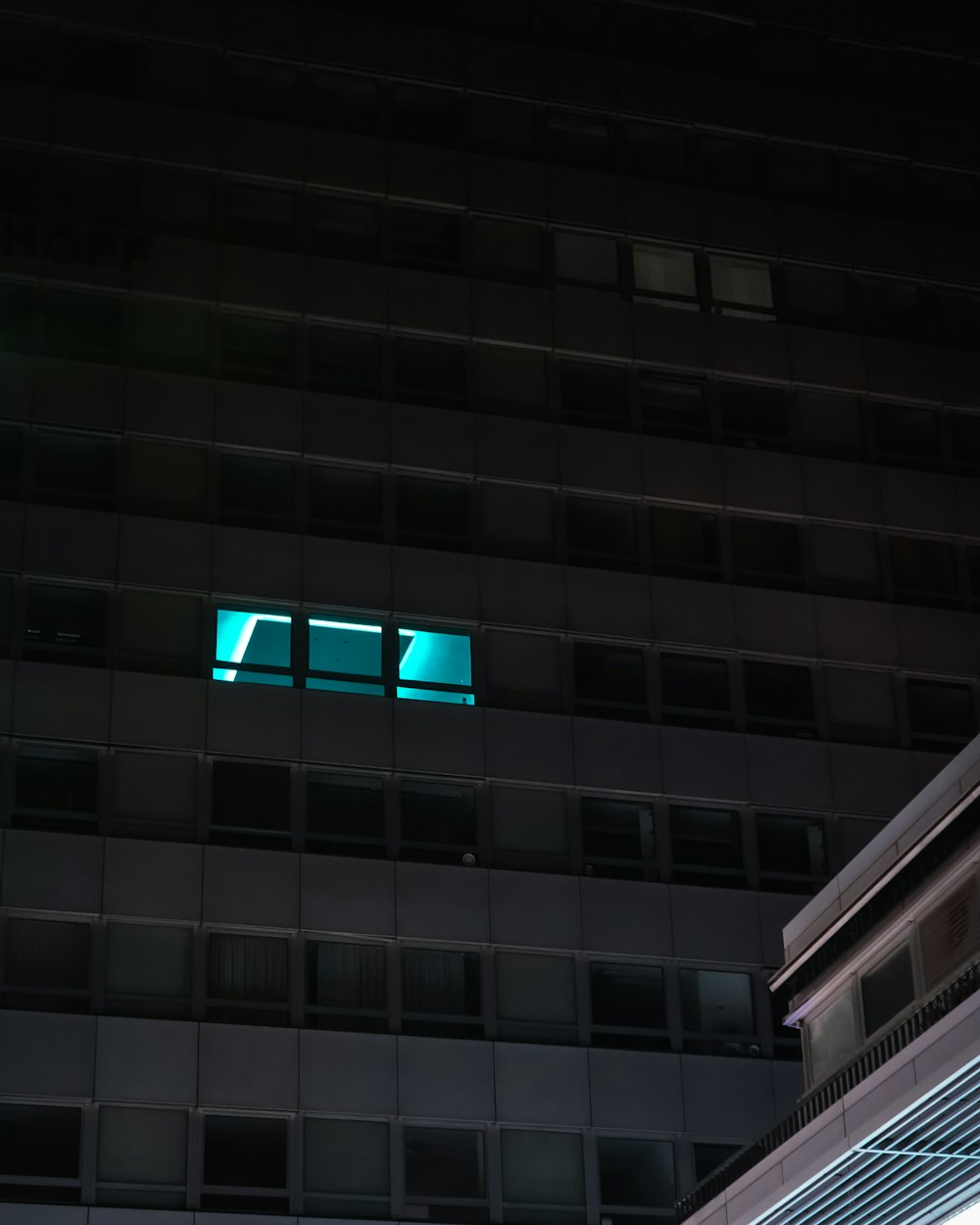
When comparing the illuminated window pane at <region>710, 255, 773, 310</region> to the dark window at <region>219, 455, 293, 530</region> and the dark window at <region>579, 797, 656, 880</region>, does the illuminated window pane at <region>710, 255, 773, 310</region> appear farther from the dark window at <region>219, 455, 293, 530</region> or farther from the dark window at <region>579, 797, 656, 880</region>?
the dark window at <region>579, 797, 656, 880</region>

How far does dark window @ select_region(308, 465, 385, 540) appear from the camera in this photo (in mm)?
44719

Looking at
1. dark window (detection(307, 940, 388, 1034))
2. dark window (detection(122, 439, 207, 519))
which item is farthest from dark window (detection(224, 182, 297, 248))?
dark window (detection(307, 940, 388, 1034))

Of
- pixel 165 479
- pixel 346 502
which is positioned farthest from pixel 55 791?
pixel 346 502

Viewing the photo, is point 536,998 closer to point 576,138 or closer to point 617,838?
point 617,838

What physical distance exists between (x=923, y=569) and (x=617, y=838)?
1026cm

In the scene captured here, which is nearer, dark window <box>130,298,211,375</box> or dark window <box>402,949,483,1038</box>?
dark window <box>402,949,483,1038</box>

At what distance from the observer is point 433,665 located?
143 feet

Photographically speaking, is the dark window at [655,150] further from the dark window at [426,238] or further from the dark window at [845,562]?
the dark window at [845,562]

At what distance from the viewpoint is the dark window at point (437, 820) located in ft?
137

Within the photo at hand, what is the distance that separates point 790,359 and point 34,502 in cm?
1734

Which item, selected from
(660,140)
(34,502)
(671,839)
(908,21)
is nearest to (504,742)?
(671,839)

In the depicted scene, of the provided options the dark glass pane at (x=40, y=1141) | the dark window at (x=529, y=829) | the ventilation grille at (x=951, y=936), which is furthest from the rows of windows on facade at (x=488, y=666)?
the ventilation grille at (x=951, y=936)

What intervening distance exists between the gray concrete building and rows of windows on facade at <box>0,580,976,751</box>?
10 cm

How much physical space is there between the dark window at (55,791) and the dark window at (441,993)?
634 centimetres
